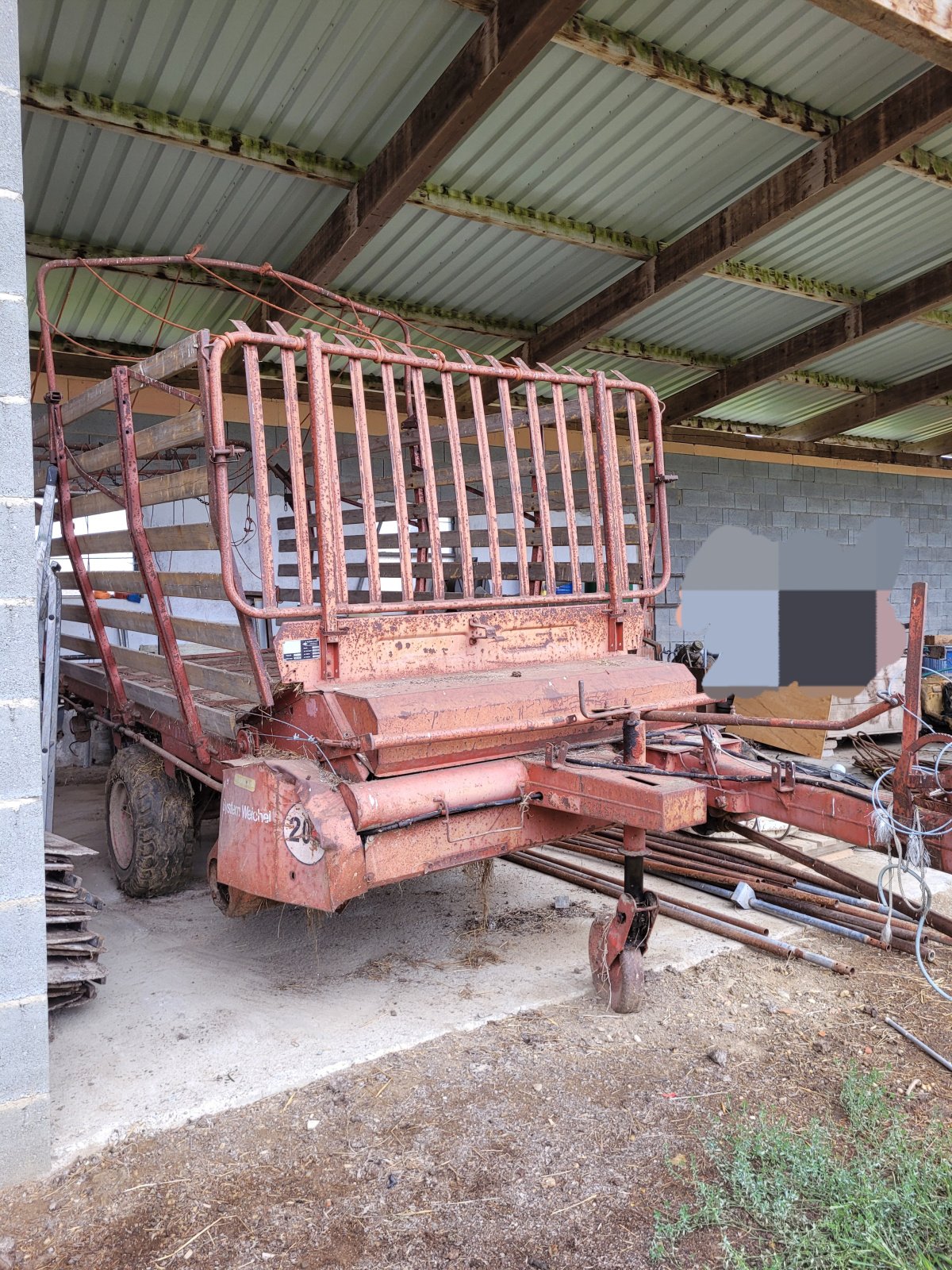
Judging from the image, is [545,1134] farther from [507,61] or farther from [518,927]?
[507,61]

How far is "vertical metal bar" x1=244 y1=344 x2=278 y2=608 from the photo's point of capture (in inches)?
135

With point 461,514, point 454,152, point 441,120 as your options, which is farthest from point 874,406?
point 461,514

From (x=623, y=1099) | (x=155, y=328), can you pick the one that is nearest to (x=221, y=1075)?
(x=623, y=1099)

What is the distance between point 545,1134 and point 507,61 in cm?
546

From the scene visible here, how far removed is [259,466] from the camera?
3.47m

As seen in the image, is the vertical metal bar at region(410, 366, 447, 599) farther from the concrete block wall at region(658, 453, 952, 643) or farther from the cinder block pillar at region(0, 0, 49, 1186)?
the concrete block wall at region(658, 453, 952, 643)

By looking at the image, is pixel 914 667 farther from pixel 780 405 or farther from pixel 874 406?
pixel 874 406

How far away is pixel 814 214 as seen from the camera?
8078mm

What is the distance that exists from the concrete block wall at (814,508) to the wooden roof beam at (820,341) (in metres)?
0.91

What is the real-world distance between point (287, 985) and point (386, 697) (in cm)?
153

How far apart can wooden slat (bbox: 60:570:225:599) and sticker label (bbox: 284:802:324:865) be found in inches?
37.0

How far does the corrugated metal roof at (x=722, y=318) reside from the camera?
31.2 feet

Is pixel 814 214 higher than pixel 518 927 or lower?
higher

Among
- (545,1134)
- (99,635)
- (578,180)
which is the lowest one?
(545,1134)
